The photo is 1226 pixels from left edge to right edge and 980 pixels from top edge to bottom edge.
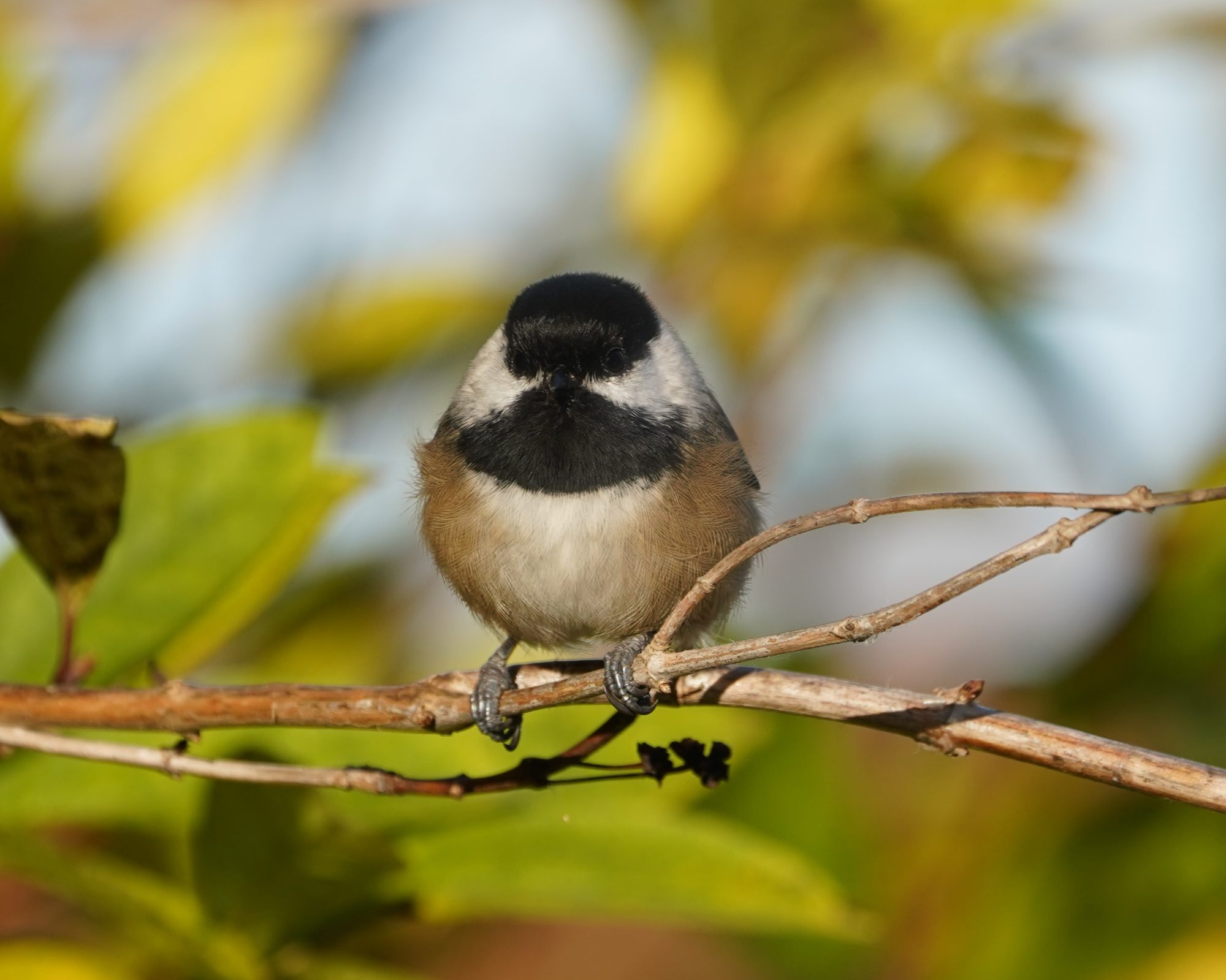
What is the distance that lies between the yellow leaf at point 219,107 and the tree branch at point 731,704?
129cm

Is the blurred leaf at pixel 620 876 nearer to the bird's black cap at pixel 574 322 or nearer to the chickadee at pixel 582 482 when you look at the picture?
the chickadee at pixel 582 482

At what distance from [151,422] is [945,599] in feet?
5.76

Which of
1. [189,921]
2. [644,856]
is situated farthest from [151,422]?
[644,856]

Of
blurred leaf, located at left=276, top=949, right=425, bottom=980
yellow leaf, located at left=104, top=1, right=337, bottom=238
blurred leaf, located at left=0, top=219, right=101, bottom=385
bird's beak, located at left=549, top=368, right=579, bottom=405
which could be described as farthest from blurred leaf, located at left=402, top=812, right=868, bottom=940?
yellow leaf, located at left=104, top=1, right=337, bottom=238

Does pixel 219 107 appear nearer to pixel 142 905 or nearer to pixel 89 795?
pixel 89 795

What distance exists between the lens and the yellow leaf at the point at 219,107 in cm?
257

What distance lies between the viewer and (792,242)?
2453 millimetres

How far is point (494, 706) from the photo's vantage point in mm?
1675

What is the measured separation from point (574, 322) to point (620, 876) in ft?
3.94

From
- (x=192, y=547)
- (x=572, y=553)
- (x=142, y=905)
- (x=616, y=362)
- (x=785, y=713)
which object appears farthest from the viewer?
(x=616, y=362)

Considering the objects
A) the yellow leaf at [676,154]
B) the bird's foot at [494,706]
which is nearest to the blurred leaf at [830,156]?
the yellow leaf at [676,154]

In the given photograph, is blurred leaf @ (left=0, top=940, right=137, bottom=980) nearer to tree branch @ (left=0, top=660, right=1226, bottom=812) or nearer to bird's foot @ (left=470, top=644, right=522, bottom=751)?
tree branch @ (left=0, top=660, right=1226, bottom=812)

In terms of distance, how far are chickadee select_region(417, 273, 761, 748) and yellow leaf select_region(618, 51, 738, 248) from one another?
0.15 meters

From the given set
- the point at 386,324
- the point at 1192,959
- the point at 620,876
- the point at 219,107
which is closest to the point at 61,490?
the point at 620,876
